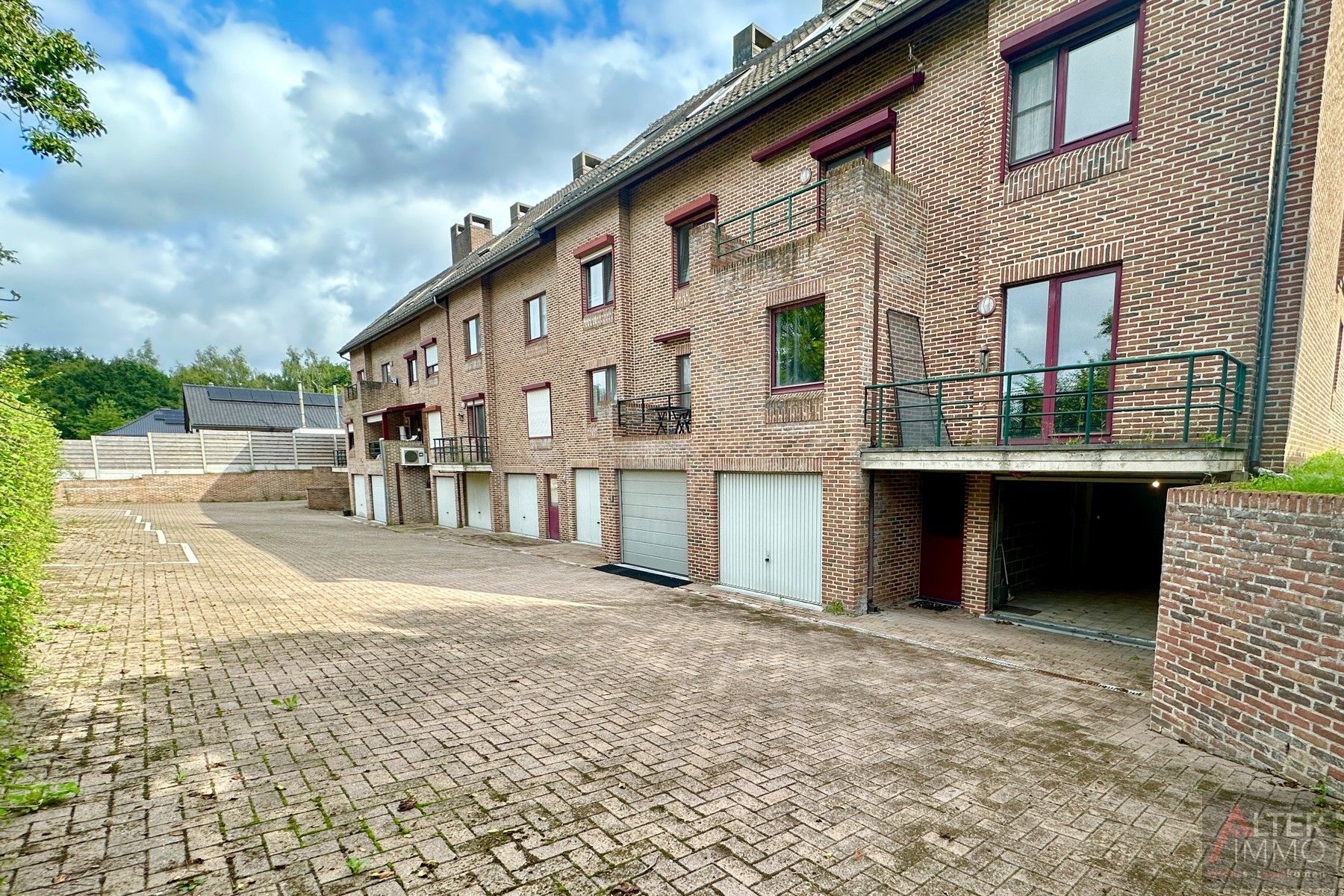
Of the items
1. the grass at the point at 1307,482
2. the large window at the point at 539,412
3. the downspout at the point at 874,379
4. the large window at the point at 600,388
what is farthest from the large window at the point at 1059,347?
the large window at the point at 539,412

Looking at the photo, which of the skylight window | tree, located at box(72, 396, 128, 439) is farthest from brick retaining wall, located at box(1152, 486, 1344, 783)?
tree, located at box(72, 396, 128, 439)

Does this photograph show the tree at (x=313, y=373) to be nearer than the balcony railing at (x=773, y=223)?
No

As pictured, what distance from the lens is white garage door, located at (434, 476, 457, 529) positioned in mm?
21203

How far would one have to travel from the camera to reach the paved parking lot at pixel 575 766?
9.48ft

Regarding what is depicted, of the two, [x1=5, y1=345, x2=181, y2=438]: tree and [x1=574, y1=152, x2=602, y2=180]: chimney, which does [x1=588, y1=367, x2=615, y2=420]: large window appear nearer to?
[x1=574, y1=152, x2=602, y2=180]: chimney

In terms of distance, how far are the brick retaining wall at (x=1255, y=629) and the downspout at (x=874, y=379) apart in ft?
12.1

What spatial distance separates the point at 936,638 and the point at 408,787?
6313mm

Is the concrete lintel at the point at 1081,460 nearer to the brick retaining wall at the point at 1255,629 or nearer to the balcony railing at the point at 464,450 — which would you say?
the brick retaining wall at the point at 1255,629

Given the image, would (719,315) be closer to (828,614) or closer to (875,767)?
(828,614)

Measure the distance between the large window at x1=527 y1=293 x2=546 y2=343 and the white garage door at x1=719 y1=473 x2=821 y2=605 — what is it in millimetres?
9709

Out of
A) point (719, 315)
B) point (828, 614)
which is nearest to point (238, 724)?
point (828, 614)

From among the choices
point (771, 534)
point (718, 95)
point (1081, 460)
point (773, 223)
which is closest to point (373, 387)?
point (718, 95)

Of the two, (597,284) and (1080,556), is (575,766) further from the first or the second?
(597,284)

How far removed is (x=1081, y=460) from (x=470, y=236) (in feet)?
89.8
